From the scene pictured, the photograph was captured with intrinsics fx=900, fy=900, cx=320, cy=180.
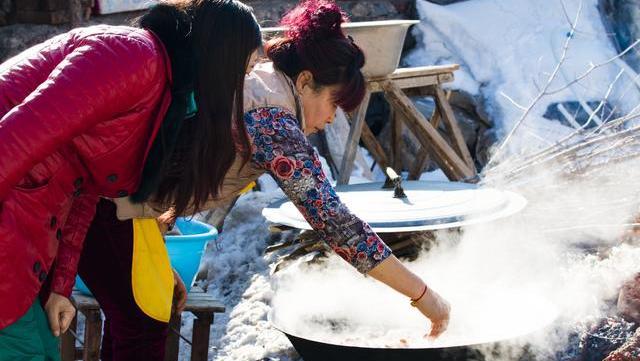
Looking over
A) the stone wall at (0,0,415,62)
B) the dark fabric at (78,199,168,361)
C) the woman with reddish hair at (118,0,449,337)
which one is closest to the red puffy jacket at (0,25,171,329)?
the woman with reddish hair at (118,0,449,337)

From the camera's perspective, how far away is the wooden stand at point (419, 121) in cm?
595

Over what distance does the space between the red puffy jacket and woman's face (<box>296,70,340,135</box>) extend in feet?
1.66

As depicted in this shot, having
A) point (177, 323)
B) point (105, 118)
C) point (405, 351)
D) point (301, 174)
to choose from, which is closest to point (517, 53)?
point (177, 323)

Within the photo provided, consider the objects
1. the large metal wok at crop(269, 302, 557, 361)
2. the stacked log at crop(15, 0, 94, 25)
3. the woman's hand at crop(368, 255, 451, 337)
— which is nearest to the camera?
the woman's hand at crop(368, 255, 451, 337)

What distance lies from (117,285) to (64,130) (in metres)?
0.98

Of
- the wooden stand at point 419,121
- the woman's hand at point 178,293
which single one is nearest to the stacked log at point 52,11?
Result: the wooden stand at point 419,121

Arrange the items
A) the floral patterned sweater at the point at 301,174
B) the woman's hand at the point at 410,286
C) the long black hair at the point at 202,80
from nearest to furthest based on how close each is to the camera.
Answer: the long black hair at the point at 202,80
the floral patterned sweater at the point at 301,174
the woman's hand at the point at 410,286

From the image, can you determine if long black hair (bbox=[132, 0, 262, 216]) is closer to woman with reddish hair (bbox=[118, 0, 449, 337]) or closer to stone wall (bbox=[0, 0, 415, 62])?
woman with reddish hair (bbox=[118, 0, 449, 337])

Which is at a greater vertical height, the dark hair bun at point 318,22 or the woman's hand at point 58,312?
the dark hair bun at point 318,22

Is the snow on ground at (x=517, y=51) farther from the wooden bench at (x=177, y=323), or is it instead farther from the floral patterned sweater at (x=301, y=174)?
the floral patterned sweater at (x=301, y=174)

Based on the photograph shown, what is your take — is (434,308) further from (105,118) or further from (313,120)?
(105,118)

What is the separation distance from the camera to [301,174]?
7.48ft

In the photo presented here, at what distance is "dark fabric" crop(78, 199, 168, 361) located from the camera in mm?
2686

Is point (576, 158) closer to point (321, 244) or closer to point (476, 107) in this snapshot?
point (321, 244)
